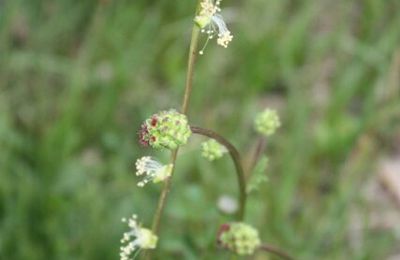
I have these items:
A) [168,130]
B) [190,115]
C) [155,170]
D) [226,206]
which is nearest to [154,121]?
[168,130]

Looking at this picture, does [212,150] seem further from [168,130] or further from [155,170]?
[168,130]

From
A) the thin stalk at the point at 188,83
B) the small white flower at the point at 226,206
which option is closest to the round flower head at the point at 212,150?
the thin stalk at the point at 188,83

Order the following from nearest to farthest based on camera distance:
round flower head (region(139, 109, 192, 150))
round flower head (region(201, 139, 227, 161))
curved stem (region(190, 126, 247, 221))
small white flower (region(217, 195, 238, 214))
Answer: round flower head (region(139, 109, 192, 150))
curved stem (region(190, 126, 247, 221))
round flower head (region(201, 139, 227, 161))
small white flower (region(217, 195, 238, 214))

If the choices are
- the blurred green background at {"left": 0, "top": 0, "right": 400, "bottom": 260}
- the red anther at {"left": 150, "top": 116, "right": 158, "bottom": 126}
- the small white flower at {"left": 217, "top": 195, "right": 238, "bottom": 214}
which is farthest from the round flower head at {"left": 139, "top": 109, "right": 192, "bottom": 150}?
the blurred green background at {"left": 0, "top": 0, "right": 400, "bottom": 260}

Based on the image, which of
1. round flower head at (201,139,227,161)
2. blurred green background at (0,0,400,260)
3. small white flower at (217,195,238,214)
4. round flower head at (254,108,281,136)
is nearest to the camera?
round flower head at (201,139,227,161)

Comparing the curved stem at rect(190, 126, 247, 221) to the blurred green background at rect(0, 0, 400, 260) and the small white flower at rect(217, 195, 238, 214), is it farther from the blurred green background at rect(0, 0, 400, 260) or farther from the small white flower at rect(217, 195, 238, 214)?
the blurred green background at rect(0, 0, 400, 260)

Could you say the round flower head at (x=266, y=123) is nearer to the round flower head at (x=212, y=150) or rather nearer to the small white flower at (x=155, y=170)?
the round flower head at (x=212, y=150)
